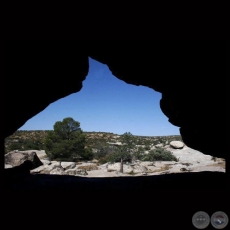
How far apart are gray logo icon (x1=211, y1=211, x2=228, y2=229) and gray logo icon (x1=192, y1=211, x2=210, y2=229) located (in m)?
0.07

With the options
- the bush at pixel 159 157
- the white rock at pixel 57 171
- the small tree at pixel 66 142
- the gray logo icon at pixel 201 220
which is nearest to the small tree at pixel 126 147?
the bush at pixel 159 157

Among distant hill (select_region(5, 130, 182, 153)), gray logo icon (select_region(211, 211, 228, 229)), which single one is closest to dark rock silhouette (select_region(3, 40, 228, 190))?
gray logo icon (select_region(211, 211, 228, 229))

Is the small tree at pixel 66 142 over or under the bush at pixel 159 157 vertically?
over

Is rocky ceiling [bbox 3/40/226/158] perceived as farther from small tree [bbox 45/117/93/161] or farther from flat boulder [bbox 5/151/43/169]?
small tree [bbox 45/117/93/161]

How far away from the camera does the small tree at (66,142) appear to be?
24.9 metres

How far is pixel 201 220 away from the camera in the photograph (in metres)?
2.36

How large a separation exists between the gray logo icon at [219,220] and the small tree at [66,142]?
77.9 feet

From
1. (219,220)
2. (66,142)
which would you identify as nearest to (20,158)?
(66,142)

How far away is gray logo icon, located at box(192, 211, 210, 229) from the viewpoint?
234 cm

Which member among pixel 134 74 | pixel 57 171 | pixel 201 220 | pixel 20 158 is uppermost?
pixel 134 74

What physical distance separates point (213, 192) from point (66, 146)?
79.0ft

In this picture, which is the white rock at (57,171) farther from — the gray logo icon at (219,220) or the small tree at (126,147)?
the gray logo icon at (219,220)

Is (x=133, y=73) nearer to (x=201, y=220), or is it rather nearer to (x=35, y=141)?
(x=201, y=220)

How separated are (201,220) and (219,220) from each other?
0.74 feet
